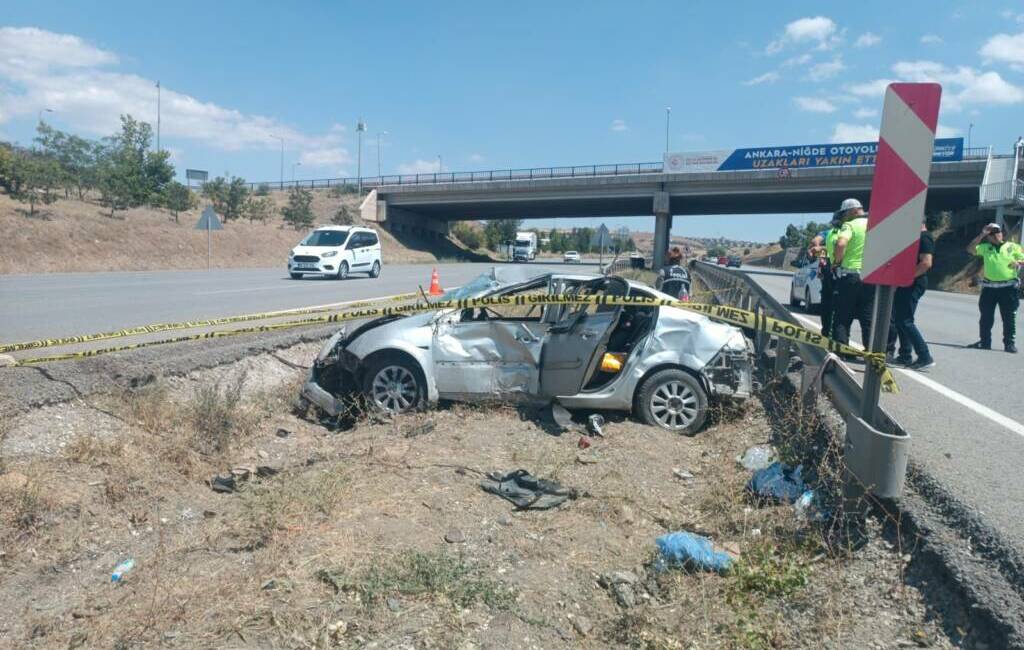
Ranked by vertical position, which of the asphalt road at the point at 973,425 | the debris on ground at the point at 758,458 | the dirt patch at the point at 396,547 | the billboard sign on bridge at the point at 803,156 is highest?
the billboard sign on bridge at the point at 803,156

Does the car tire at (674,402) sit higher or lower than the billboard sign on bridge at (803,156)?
lower

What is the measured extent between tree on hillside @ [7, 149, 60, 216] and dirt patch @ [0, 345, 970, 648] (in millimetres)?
29309

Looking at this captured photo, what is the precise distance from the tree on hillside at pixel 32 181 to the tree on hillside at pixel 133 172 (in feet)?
13.9

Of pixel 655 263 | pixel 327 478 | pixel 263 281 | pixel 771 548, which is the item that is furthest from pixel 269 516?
pixel 655 263

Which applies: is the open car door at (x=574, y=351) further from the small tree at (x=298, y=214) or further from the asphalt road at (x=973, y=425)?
the small tree at (x=298, y=214)

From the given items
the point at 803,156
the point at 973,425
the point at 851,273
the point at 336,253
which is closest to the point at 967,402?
the point at 973,425

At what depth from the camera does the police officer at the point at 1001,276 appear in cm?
958

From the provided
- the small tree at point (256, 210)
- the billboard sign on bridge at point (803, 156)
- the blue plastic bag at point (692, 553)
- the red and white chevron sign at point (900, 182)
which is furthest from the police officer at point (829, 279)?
the small tree at point (256, 210)

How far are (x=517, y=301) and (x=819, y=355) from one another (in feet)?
8.49

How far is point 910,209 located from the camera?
3.79 metres

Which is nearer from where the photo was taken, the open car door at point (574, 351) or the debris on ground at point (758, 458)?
the debris on ground at point (758, 458)

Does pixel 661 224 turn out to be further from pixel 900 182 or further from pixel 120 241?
pixel 900 182

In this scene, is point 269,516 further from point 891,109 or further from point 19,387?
point 891,109

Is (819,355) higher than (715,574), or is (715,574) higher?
(819,355)
